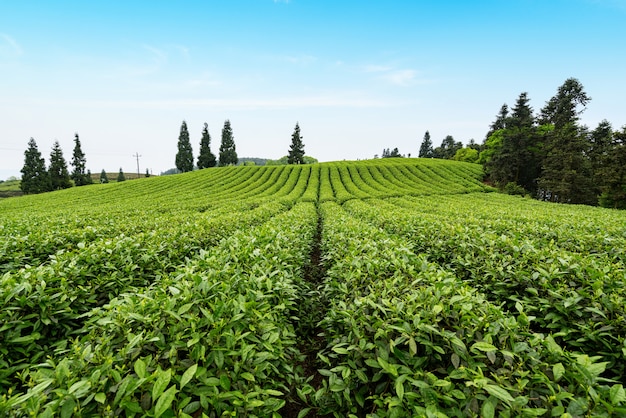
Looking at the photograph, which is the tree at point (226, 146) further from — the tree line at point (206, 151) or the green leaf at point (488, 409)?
the green leaf at point (488, 409)

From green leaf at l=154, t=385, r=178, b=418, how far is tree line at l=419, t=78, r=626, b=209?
38707mm

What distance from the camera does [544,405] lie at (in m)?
1.54

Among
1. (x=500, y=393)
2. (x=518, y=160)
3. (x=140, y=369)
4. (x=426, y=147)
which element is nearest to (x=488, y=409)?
(x=500, y=393)

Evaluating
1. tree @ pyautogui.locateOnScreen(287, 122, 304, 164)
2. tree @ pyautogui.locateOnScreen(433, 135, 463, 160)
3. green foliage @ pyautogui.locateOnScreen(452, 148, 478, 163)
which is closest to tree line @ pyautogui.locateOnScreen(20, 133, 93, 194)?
tree @ pyautogui.locateOnScreen(287, 122, 304, 164)

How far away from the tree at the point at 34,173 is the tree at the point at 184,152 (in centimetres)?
2437

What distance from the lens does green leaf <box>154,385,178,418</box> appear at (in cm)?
127

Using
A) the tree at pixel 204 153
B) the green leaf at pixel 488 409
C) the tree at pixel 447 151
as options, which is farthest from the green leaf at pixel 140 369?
the tree at pixel 447 151

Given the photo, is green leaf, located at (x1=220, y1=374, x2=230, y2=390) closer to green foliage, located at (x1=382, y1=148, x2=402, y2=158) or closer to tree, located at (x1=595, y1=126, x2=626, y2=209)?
tree, located at (x1=595, y1=126, x2=626, y2=209)

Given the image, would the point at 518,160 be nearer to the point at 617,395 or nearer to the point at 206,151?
the point at 617,395

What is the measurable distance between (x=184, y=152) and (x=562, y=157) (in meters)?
68.5

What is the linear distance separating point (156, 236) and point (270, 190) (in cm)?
2868

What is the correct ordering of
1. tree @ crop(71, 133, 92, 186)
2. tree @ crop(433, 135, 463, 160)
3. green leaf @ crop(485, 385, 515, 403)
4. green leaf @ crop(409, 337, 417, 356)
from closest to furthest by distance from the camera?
1. green leaf @ crop(485, 385, 515, 403)
2. green leaf @ crop(409, 337, 417, 356)
3. tree @ crop(71, 133, 92, 186)
4. tree @ crop(433, 135, 463, 160)

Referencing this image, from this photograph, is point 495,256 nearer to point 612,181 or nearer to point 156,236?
point 156,236

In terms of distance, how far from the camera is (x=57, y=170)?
5550cm
